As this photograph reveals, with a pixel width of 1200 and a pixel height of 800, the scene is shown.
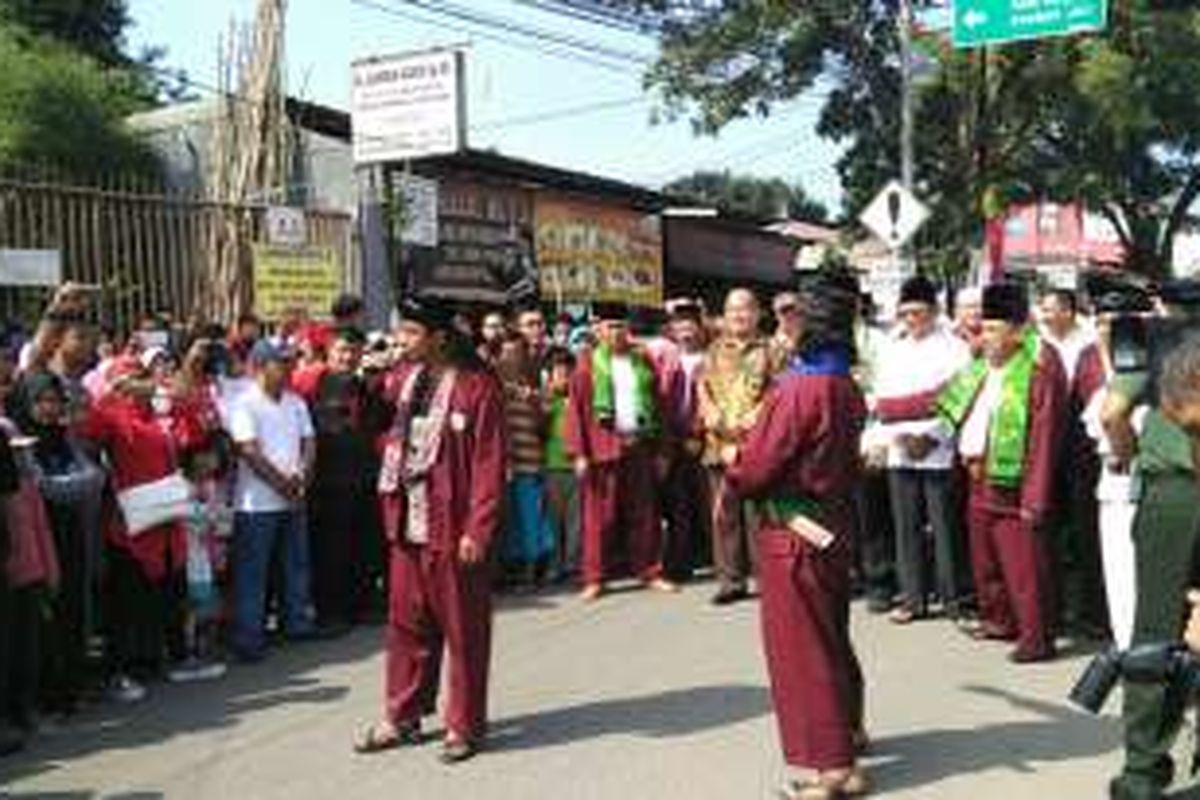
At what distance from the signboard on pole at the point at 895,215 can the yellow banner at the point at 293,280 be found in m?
5.28

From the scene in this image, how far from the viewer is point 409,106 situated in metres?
21.1

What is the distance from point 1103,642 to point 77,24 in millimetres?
34161

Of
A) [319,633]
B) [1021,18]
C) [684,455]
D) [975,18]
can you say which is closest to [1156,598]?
[319,633]

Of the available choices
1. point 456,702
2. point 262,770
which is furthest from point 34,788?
point 456,702

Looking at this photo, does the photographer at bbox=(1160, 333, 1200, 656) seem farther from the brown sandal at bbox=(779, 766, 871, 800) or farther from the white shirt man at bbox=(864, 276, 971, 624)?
the white shirt man at bbox=(864, 276, 971, 624)

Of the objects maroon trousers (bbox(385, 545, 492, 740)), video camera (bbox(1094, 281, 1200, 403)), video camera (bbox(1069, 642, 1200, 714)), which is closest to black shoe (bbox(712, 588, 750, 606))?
maroon trousers (bbox(385, 545, 492, 740))

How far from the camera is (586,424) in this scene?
→ 13.9 meters

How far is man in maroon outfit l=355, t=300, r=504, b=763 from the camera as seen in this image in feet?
28.5

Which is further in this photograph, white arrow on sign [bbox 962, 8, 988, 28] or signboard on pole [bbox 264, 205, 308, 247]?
white arrow on sign [bbox 962, 8, 988, 28]

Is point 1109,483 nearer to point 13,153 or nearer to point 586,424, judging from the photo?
point 586,424

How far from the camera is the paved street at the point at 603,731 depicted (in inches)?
319

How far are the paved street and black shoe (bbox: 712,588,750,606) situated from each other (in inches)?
50.2

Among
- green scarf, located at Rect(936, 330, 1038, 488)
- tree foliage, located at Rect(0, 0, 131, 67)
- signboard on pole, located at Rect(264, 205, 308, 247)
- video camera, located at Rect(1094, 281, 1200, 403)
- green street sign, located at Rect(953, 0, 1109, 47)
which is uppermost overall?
tree foliage, located at Rect(0, 0, 131, 67)

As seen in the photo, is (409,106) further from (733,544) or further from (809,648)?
(809,648)
